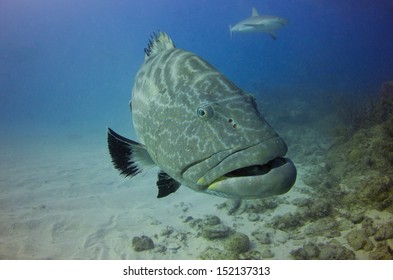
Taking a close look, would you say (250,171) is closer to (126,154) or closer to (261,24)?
(126,154)

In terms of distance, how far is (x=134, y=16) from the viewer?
3423 inches

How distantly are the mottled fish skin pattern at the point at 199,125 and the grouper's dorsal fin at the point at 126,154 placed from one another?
0.56ft

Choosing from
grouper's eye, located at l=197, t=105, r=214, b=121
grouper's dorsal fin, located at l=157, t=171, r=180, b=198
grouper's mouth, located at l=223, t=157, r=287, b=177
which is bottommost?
grouper's mouth, located at l=223, t=157, r=287, b=177

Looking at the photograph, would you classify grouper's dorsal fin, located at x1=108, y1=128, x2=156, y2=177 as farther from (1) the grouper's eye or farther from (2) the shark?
(2) the shark

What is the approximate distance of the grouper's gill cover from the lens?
1.95 m

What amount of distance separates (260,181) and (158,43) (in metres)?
2.65

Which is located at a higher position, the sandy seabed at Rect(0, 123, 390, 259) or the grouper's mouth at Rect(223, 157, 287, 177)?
the sandy seabed at Rect(0, 123, 390, 259)

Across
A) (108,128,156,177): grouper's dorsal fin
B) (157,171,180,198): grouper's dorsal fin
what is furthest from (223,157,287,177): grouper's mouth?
(108,128,156,177): grouper's dorsal fin

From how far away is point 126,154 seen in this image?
10.3 feet

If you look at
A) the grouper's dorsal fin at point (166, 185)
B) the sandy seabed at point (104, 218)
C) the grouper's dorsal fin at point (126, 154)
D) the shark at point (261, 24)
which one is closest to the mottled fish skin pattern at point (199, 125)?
the grouper's dorsal fin at point (126, 154)

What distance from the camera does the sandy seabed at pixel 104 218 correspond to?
4766 millimetres

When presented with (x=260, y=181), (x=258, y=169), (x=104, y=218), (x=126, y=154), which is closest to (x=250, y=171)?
(x=258, y=169)

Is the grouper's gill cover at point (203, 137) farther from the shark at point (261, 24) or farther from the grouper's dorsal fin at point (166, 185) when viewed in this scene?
the shark at point (261, 24)
